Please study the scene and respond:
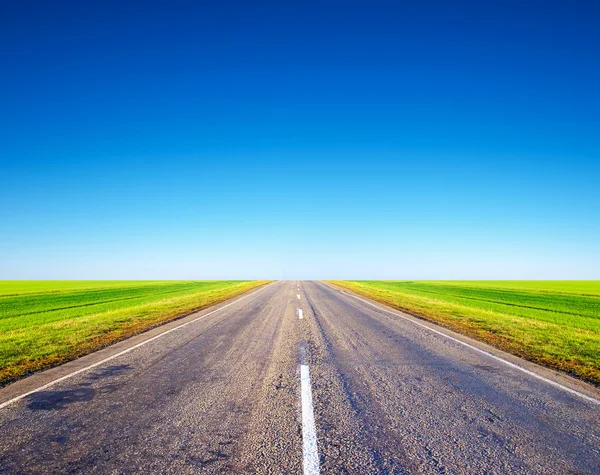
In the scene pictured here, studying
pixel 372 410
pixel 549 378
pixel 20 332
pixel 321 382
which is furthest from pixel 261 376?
pixel 20 332

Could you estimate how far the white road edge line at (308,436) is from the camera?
293 cm

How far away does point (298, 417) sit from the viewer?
395 cm

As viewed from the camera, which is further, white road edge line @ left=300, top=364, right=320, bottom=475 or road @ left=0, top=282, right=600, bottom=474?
road @ left=0, top=282, right=600, bottom=474

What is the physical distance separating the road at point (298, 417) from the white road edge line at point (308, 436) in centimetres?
2

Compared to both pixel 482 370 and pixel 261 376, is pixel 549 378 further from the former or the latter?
pixel 261 376

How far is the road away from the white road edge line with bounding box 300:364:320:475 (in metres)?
0.02

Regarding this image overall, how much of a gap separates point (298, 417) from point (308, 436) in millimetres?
483

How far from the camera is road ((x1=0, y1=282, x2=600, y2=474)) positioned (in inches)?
121

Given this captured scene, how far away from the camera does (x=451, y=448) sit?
3303 mm

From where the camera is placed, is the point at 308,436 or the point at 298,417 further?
the point at 298,417

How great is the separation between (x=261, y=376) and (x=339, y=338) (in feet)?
11.9

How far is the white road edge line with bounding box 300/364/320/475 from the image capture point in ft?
9.62

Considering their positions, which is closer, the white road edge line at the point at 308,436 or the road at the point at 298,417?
the white road edge line at the point at 308,436

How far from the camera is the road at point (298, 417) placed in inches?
121
